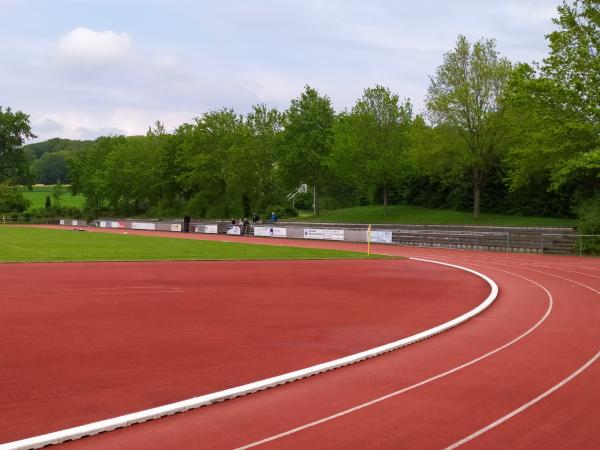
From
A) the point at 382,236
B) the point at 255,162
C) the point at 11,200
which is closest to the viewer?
the point at 382,236

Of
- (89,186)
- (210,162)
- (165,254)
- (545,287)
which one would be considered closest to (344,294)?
(545,287)

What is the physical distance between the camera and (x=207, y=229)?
2486 inches

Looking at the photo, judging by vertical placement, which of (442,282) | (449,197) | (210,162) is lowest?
(442,282)

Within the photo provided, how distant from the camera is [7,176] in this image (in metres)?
117

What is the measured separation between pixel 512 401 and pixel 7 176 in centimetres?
12723

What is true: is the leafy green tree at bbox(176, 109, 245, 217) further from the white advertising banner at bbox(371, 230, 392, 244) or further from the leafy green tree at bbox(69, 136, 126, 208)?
the white advertising banner at bbox(371, 230, 392, 244)

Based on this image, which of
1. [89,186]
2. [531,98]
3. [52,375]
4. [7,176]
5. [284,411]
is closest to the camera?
[284,411]

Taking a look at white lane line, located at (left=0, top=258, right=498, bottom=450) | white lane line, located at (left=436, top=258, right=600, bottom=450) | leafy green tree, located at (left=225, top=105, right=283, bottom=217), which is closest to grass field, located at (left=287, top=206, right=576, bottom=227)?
leafy green tree, located at (left=225, top=105, right=283, bottom=217)

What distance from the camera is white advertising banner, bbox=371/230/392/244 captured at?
43.7 metres

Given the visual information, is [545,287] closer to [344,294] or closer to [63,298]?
[344,294]

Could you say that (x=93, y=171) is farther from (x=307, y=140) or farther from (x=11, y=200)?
(x=307, y=140)

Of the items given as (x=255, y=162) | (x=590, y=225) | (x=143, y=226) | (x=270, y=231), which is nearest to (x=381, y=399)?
(x=590, y=225)

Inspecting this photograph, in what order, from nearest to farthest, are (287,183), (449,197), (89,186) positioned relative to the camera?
(449,197), (287,183), (89,186)

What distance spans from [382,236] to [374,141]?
16674 mm
